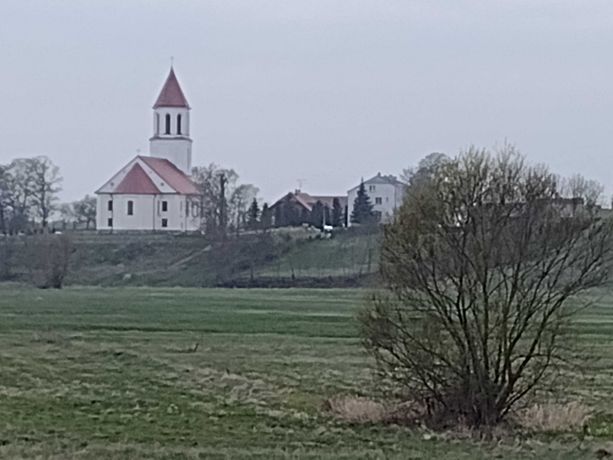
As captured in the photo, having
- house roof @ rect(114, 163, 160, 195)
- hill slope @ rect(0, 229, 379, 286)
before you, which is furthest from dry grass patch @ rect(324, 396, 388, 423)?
house roof @ rect(114, 163, 160, 195)

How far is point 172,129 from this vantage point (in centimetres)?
15462

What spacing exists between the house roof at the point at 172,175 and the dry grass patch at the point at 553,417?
121941mm

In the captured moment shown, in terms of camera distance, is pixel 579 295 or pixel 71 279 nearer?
pixel 579 295

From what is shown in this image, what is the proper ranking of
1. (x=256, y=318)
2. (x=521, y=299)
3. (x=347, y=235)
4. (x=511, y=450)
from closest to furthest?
(x=511, y=450) < (x=521, y=299) < (x=256, y=318) < (x=347, y=235)

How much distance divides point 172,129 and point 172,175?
29.6 ft

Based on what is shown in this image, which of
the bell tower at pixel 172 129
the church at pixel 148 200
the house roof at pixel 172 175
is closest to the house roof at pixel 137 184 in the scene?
the church at pixel 148 200

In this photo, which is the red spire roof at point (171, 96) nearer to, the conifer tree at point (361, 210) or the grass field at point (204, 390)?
the conifer tree at point (361, 210)

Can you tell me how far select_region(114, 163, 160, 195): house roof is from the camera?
470ft

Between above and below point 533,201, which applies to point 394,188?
above

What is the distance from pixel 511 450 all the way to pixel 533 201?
5.54m

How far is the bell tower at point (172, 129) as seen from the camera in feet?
505

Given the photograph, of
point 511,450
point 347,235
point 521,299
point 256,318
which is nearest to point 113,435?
point 511,450

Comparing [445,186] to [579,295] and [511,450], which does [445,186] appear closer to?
[579,295]

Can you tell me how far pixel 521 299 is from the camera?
75.3 feet
